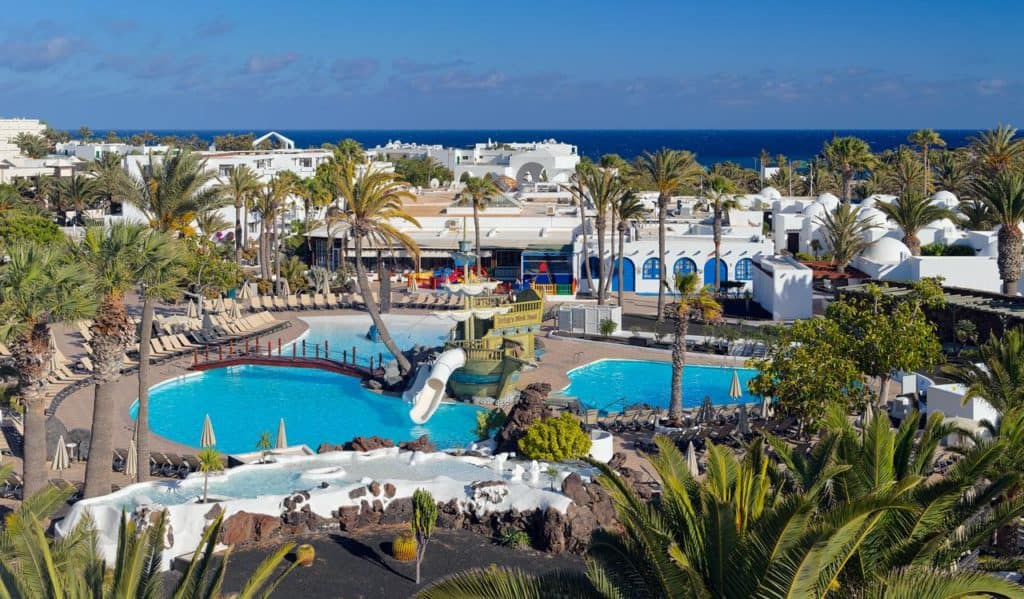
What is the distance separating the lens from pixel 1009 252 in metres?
34.2

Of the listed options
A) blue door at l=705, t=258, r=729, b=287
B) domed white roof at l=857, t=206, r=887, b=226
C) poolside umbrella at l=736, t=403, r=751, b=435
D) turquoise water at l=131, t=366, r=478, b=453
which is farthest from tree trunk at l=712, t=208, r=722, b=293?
poolside umbrella at l=736, t=403, r=751, b=435

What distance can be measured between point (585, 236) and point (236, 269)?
562 inches

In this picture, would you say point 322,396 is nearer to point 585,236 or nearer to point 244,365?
point 244,365

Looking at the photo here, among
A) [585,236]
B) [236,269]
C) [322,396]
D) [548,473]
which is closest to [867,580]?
[548,473]

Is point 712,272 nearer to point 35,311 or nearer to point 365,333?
point 365,333

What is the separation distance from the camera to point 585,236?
45781 millimetres

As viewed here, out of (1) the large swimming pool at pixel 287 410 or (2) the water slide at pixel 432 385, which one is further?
(2) the water slide at pixel 432 385

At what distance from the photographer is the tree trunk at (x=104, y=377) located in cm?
1828

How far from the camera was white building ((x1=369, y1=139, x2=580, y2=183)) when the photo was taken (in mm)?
97062

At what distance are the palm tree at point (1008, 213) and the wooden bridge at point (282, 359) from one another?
19369 mm

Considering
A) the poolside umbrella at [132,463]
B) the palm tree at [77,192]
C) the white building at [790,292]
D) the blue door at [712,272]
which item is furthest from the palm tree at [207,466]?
the palm tree at [77,192]

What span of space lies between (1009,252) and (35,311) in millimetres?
28688

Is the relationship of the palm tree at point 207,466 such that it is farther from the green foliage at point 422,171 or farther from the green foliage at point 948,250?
the green foliage at point 422,171

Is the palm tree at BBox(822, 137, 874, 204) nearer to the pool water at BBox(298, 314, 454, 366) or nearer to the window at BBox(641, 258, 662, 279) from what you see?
the window at BBox(641, 258, 662, 279)
